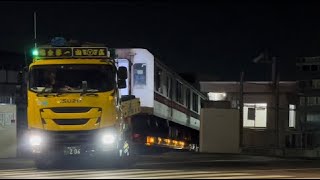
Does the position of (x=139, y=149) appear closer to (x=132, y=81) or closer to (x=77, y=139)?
(x=132, y=81)

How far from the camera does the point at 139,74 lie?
2261 centimetres

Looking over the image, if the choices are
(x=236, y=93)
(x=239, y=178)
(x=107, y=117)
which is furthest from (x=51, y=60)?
(x=236, y=93)

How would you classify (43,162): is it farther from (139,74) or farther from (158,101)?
(158,101)

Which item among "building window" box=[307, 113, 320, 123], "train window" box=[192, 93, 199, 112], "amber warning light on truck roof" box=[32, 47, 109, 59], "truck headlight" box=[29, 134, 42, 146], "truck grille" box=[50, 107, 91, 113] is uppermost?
"amber warning light on truck roof" box=[32, 47, 109, 59]

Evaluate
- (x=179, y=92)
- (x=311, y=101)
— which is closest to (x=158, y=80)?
(x=179, y=92)

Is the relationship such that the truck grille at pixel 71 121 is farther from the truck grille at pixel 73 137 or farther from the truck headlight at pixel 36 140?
the truck headlight at pixel 36 140

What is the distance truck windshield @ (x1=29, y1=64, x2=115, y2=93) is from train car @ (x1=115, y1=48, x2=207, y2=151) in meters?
3.08

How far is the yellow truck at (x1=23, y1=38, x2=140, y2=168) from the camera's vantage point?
1678cm

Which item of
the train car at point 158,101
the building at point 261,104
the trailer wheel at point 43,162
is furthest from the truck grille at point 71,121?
the building at point 261,104

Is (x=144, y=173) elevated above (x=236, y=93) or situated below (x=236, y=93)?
below

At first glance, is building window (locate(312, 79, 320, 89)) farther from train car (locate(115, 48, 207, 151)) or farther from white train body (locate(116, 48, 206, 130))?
white train body (locate(116, 48, 206, 130))

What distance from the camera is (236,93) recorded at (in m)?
46.2

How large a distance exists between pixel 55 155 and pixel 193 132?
16103mm

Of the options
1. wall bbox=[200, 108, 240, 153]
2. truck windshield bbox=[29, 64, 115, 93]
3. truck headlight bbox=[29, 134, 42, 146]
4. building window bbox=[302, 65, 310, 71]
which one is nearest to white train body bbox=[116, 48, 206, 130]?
wall bbox=[200, 108, 240, 153]
